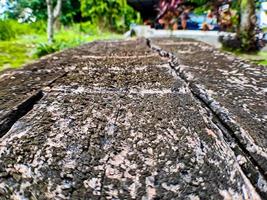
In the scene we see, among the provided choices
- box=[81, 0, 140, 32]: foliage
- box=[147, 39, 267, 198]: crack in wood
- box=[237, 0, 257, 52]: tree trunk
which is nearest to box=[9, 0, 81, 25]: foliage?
box=[81, 0, 140, 32]: foliage

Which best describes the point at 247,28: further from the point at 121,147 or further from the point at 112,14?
the point at 112,14

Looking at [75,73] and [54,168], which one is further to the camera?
[75,73]

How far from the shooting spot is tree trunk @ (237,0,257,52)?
320 centimetres

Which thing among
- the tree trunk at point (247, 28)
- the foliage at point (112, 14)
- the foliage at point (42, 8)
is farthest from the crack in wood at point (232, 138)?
the foliage at point (42, 8)

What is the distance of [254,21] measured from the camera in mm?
3291

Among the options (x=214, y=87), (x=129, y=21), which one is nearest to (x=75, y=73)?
(x=214, y=87)

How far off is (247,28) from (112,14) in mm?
6730

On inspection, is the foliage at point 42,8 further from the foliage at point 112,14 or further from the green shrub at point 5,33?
the green shrub at point 5,33

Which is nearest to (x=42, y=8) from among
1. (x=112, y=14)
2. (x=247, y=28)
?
(x=112, y=14)

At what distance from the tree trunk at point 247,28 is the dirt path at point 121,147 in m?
2.75

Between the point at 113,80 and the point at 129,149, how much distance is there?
0.37 metres

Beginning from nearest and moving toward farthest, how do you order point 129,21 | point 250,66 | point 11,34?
1. point 250,66
2. point 11,34
3. point 129,21

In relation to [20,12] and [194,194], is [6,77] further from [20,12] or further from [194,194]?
[20,12]

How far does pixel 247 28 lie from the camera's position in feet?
10.8
